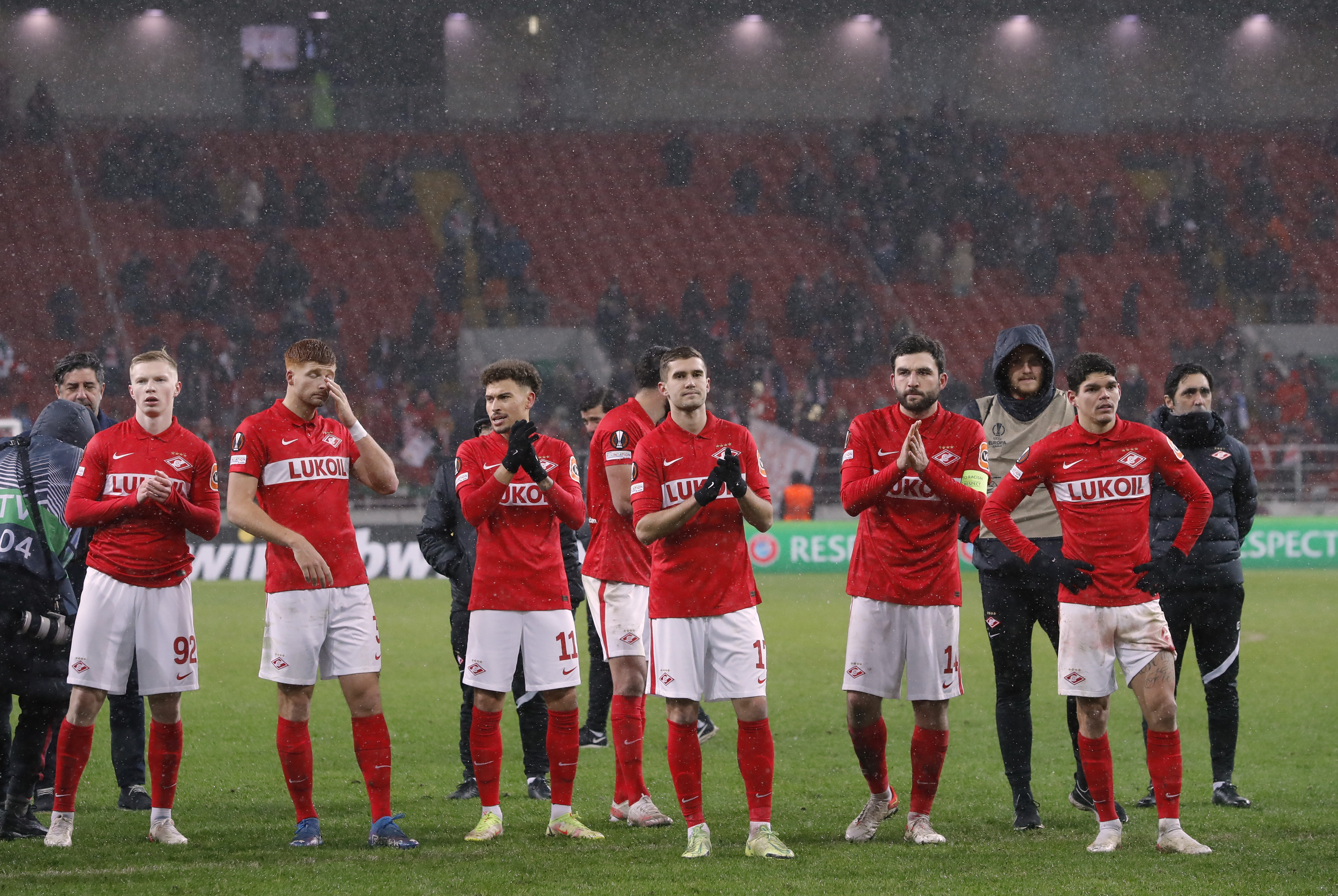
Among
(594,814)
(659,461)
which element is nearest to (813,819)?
(594,814)

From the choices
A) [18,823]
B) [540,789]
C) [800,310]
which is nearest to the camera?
[18,823]

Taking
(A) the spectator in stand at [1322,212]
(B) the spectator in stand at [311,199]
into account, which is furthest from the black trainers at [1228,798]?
(A) the spectator in stand at [1322,212]

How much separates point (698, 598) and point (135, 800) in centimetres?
306

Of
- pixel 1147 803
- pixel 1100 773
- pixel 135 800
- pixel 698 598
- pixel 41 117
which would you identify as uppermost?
pixel 41 117

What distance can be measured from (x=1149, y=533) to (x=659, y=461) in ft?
8.31

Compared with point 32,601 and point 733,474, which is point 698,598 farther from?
point 32,601

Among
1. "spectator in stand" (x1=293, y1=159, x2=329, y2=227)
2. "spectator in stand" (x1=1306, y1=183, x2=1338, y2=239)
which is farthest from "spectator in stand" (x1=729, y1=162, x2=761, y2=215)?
"spectator in stand" (x1=1306, y1=183, x2=1338, y2=239)

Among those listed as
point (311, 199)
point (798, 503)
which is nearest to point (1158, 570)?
point (798, 503)

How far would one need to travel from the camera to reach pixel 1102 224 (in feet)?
95.8

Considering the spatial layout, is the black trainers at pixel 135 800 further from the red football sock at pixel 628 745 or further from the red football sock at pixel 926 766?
the red football sock at pixel 926 766

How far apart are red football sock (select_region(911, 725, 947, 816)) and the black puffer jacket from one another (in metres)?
1.58

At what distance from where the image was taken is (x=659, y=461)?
18.0 ft

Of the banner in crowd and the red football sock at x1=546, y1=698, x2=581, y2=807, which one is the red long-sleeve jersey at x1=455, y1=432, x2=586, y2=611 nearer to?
the red football sock at x1=546, y1=698, x2=581, y2=807

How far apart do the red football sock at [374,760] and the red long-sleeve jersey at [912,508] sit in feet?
6.63
